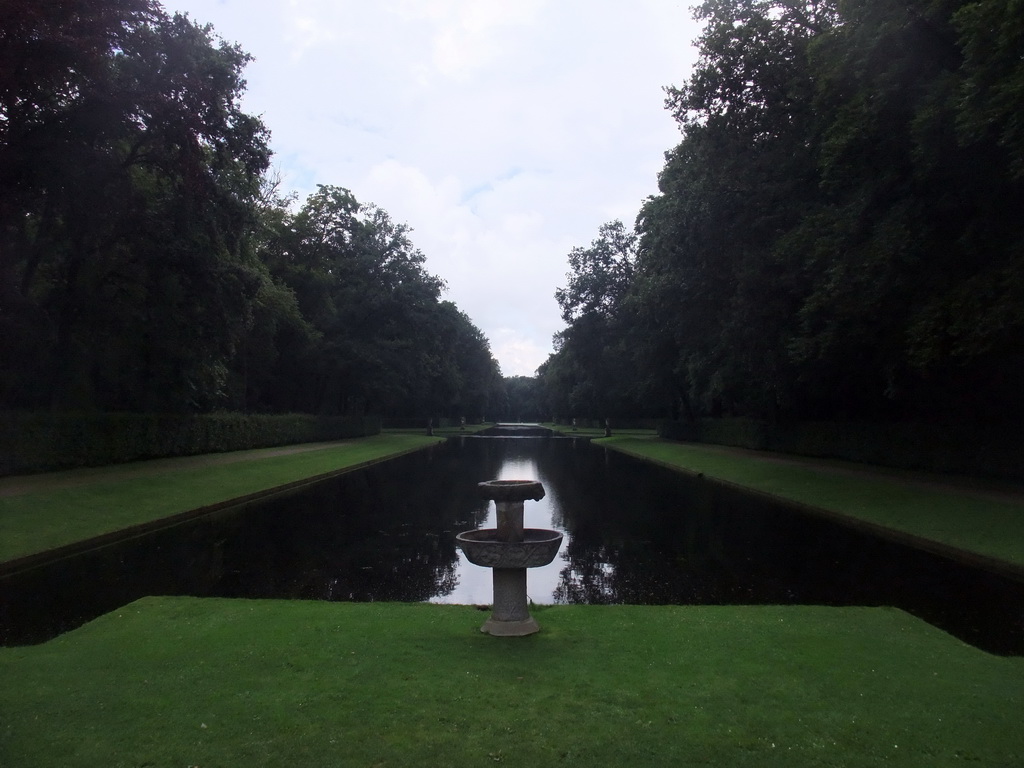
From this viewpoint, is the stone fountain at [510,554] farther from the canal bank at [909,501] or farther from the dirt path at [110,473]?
the dirt path at [110,473]

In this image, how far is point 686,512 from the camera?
17578mm

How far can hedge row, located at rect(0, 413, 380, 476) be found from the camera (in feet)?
65.4

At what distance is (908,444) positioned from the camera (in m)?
23.7

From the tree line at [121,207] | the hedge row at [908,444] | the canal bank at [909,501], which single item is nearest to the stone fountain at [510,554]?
the canal bank at [909,501]

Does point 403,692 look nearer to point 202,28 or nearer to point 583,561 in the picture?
point 583,561

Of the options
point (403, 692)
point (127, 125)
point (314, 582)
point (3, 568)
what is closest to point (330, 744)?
point (403, 692)

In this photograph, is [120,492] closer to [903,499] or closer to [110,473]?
[110,473]

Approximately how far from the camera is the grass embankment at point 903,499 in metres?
13.0

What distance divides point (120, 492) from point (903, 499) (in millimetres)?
18774

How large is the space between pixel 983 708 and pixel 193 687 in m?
5.34

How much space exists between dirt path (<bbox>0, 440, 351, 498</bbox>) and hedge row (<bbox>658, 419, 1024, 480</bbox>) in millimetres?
22932

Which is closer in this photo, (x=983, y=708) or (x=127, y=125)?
(x=983, y=708)

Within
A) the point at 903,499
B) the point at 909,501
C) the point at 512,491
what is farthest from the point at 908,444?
the point at 512,491

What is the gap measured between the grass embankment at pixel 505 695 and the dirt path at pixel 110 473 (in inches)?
511
